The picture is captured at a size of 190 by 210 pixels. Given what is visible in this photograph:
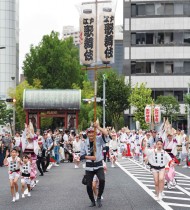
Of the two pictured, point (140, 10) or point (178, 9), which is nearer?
point (178, 9)

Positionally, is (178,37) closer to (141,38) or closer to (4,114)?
Result: (141,38)

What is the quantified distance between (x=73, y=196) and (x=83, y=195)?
370mm

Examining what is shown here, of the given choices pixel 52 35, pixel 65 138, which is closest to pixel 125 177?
pixel 65 138

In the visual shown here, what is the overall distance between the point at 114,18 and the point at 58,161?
18.9 m

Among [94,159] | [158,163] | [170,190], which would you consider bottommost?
[170,190]

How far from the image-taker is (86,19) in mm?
18969

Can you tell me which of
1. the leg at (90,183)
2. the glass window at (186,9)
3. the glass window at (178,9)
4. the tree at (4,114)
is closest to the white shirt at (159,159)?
the leg at (90,183)

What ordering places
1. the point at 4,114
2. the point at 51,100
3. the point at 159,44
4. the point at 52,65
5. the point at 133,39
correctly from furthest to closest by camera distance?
the point at 52,65, the point at 4,114, the point at 133,39, the point at 159,44, the point at 51,100

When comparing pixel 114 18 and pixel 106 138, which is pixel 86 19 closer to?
pixel 114 18

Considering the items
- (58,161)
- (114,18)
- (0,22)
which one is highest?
(0,22)

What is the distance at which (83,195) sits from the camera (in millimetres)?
18516

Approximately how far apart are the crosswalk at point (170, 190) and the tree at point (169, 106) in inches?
1600

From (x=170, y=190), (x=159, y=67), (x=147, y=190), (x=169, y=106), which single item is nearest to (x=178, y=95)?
(x=159, y=67)

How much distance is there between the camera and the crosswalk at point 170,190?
16.2m
